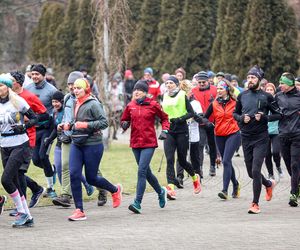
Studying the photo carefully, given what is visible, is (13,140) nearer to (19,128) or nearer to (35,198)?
(19,128)

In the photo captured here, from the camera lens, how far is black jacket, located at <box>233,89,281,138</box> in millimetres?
13812

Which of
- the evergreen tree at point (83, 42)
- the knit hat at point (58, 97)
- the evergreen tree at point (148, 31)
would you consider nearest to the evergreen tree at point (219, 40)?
the evergreen tree at point (148, 31)

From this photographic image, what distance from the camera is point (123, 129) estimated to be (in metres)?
14.0

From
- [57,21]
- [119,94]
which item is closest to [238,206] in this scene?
[119,94]

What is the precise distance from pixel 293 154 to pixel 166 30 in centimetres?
2411

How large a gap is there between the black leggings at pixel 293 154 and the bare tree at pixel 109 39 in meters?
10.7

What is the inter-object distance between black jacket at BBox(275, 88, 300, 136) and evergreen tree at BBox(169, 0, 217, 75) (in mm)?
21409

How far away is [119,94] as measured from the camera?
29.0 metres

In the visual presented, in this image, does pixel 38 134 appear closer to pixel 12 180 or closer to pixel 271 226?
pixel 12 180

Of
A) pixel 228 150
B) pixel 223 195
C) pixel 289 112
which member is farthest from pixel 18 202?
pixel 289 112

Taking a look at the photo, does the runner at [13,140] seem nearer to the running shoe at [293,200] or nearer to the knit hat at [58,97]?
the knit hat at [58,97]

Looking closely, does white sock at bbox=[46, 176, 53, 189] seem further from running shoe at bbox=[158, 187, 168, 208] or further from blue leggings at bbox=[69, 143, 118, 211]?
blue leggings at bbox=[69, 143, 118, 211]

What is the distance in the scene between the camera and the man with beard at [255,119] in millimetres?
13711

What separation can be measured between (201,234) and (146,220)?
155 cm
